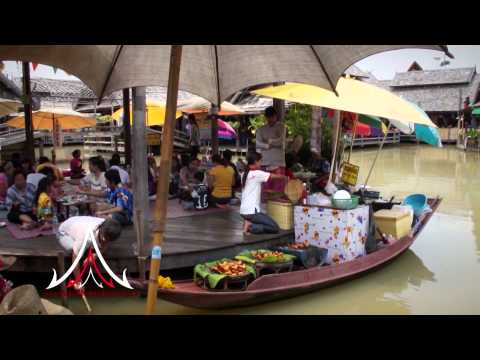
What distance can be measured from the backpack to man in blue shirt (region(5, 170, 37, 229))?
93.8 inches

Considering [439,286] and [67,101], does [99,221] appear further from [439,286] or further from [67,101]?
[67,101]

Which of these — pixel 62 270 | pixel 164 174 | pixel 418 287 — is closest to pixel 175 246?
pixel 62 270

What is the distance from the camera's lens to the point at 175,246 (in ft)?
17.3

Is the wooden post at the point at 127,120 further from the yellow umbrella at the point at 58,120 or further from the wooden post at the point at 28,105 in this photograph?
the yellow umbrella at the point at 58,120

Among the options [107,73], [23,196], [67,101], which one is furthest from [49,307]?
[67,101]

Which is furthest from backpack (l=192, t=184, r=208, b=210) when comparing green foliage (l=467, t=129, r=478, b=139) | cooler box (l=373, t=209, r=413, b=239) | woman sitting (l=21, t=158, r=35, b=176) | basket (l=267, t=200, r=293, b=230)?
green foliage (l=467, t=129, r=478, b=139)

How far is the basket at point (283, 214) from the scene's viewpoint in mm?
6164

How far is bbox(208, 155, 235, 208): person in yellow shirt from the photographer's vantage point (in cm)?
744

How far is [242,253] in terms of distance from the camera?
5.23m

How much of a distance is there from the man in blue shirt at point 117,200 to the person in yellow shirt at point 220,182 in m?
1.84

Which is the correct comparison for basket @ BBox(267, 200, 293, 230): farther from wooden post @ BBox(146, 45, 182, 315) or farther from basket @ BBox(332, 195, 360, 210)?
wooden post @ BBox(146, 45, 182, 315)

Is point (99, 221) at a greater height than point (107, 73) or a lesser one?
lesser

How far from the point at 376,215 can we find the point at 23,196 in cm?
505

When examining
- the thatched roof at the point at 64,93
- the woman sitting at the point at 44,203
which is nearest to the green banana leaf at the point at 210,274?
the woman sitting at the point at 44,203
